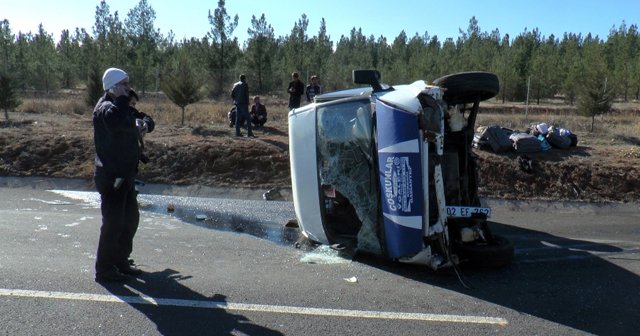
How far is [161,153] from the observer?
439 inches

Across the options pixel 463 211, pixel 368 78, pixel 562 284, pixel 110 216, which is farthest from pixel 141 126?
pixel 562 284

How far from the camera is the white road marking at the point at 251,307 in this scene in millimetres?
4141

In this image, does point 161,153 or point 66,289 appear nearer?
point 66,289

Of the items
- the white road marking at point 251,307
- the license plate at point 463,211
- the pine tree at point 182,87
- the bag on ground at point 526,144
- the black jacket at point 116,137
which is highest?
the pine tree at point 182,87

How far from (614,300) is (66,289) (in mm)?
4630

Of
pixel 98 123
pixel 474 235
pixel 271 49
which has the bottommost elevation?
pixel 474 235

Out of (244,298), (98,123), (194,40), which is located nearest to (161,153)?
(98,123)

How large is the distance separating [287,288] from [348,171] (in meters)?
1.35

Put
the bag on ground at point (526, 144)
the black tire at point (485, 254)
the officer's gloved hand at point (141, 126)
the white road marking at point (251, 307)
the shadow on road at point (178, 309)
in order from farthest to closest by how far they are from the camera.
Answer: the bag on ground at point (526, 144), the black tire at point (485, 254), the officer's gloved hand at point (141, 126), the white road marking at point (251, 307), the shadow on road at point (178, 309)

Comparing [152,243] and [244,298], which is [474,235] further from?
[152,243]

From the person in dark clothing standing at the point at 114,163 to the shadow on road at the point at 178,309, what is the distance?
25 cm

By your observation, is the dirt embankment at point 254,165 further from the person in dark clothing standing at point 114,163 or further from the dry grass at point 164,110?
the dry grass at point 164,110

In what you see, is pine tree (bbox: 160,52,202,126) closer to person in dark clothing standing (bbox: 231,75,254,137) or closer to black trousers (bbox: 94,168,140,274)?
person in dark clothing standing (bbox: 231,75,254,137)

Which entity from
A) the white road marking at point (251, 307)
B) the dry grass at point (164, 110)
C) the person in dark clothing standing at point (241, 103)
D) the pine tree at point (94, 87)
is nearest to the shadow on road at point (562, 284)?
the white road marking at point (251, 307)
